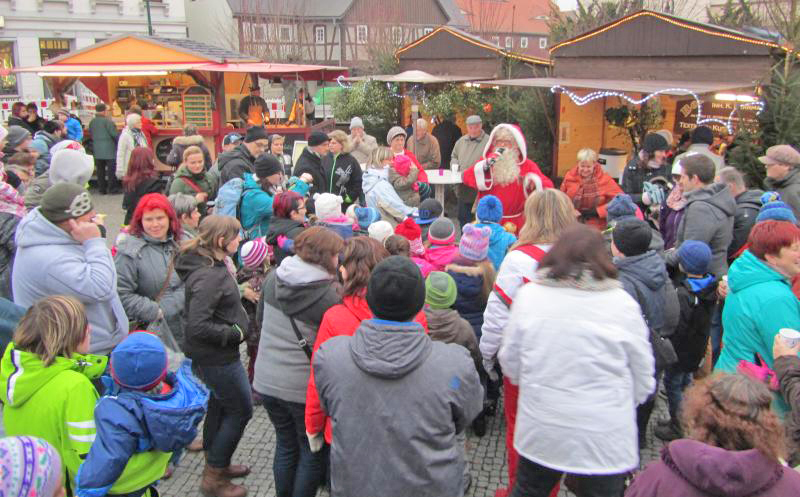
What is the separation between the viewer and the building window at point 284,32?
29.4 meters

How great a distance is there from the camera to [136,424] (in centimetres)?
260

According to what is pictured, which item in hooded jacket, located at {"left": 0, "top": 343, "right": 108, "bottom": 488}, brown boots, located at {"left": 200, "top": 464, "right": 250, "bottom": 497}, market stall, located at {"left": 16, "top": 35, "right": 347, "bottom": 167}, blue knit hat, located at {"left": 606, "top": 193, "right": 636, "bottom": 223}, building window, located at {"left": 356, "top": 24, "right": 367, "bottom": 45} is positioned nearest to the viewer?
hooded jacket, located at {"left": 0, "top": 343, "right": 108, "bottom": 488}

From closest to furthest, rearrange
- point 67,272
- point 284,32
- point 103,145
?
1. point 67,272
2. point 103,145
3. point 284,32

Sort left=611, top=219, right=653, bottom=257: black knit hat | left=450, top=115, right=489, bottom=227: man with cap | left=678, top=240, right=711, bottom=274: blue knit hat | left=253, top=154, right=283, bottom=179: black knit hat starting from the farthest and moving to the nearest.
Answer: left=450, top=115, right=489, bottom=227: man with cap
left=253, top=154, right=283, bottom=179: black knit hat
left=678, top=240, right=711, bottom=274: blue knit hat
left=611, top=219, right=653, bottom=257: black knit hat

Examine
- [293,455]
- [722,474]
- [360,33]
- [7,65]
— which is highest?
[360,33]

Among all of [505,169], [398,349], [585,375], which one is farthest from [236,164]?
[585,375]

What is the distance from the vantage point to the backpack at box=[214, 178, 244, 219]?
5.52 m

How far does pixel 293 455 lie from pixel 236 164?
12.5ft

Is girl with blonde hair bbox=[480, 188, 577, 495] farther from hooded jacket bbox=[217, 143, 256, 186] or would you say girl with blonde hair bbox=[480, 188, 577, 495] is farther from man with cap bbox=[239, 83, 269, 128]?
man with cap bbox=[239, 83, 269, 128]

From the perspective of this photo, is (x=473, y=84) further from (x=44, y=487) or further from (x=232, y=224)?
(x=44, y=487)

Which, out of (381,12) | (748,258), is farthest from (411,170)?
(381,12)

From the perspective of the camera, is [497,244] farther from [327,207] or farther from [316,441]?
[316,441]

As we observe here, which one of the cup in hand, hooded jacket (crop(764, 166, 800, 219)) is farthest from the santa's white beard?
the cup in hand

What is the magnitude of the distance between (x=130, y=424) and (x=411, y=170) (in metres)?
4.73
